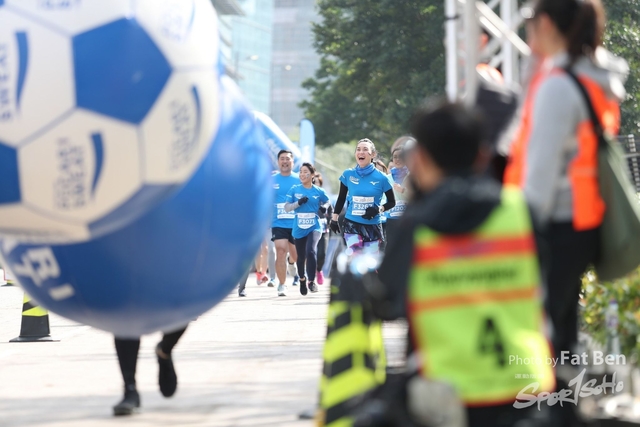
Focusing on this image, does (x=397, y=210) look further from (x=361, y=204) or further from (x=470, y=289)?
(x=470, y=289)

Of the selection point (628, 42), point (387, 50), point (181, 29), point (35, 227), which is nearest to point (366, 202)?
point (181, 29)

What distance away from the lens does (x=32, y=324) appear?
1078cm

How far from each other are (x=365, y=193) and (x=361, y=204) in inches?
4.9

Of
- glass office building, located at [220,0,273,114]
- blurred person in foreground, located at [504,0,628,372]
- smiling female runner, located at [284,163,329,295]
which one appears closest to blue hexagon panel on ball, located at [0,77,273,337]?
blurred person in foreground, located at [504,0,628,372]

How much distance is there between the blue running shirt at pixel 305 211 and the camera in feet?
55.1

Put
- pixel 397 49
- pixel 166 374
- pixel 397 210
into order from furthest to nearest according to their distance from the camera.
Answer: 1. pixel 397 49
2. pixel 397 210
3. pixel 166 374

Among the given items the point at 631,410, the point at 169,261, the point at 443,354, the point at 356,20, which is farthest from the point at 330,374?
the point at 356,20

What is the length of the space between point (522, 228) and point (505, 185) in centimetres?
118

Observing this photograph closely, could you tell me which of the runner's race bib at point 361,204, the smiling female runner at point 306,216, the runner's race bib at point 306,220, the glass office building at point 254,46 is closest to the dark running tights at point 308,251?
the smiling female runner at point 306,216

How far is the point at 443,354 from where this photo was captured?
332 cm

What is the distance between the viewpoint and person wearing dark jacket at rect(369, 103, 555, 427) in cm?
332

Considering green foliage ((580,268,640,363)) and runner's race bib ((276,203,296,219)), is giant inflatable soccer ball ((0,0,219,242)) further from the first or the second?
runner's race bib ((276,203,296,219))

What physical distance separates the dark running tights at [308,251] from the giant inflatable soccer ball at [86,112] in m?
11.9

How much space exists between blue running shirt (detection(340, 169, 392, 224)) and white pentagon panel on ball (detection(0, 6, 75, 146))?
329 inches
